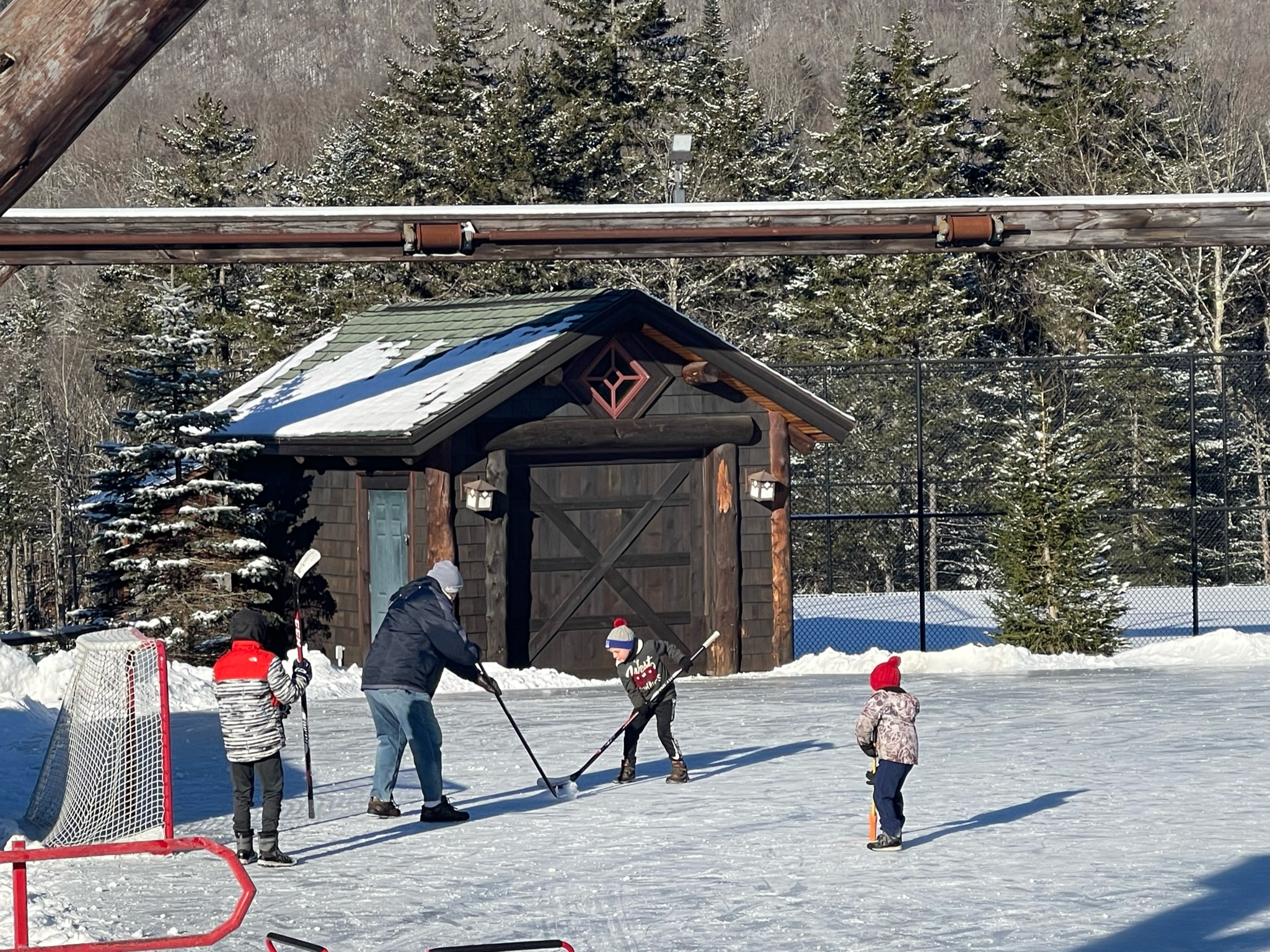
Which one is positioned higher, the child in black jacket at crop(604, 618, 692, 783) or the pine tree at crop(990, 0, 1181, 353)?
the pine tree at crop(990, 0, 1181, 353)

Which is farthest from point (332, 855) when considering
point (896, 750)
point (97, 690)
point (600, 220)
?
point (600, 220)

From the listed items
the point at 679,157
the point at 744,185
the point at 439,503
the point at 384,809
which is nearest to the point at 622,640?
the point at 384,809

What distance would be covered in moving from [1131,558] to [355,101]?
220 ft

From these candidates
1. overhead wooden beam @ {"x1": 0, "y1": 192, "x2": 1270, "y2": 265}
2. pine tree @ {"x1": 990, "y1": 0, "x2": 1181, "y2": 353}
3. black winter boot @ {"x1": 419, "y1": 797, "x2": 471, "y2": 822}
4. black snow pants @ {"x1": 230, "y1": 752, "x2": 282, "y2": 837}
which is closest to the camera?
black snow pants @ {"x1": 230, "y1": 752, "x2": 282, "y2": 837}

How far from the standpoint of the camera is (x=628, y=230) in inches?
630

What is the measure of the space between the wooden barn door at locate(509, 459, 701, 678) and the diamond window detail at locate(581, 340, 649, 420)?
753 millimetres

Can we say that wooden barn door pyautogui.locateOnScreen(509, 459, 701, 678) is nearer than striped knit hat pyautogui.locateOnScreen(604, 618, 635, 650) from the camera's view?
No

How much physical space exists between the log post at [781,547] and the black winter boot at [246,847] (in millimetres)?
10990

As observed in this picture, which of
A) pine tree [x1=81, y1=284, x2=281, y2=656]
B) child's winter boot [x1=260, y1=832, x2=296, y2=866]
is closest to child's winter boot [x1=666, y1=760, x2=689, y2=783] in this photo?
child's winter boot [x1=260, y1=832, x2=296, y2=866]

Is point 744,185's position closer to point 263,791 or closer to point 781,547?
point 781,547

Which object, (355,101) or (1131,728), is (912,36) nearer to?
(1131,728)

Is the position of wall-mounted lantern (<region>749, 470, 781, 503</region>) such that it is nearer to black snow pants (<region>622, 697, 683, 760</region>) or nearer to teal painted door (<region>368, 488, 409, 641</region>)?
teal painted door (<region>368, 488, 409, 641</region>)

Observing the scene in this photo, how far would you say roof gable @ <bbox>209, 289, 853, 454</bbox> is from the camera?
18.9m

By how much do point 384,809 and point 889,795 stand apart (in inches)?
129
